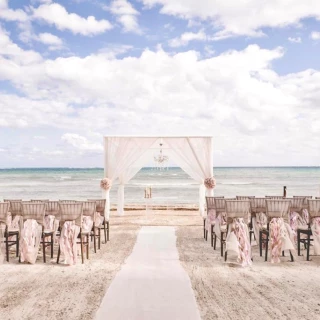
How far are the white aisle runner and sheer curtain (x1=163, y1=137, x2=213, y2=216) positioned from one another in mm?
4691

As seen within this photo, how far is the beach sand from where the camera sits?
4074mm

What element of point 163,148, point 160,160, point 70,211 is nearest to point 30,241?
point 70,211

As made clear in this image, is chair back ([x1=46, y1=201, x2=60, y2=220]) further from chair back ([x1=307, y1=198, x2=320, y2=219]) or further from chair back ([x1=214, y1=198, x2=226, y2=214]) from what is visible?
chair back ([x1=307, y1=198, x2=320, y2=219])

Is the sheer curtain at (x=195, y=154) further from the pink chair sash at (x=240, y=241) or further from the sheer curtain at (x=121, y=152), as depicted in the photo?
the pink chair sash at (x=240, y=241)

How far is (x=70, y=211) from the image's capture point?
632 cm

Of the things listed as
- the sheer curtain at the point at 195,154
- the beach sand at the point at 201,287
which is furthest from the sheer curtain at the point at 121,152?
the beach sand at the point at 201,287

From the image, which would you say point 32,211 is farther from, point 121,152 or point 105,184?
point 121,152

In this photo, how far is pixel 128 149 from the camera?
38.3ft

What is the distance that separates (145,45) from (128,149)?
3837 mm

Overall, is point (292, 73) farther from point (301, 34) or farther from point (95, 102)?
point (95, 102)

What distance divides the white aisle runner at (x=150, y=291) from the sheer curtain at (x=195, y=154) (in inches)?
185

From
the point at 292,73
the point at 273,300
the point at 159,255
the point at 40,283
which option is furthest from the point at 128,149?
the point at 292,73

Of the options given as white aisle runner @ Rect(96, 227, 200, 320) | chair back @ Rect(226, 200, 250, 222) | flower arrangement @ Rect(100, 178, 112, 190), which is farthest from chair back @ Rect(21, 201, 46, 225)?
flower arrangement @ Rect(100, 178, 112, 190)

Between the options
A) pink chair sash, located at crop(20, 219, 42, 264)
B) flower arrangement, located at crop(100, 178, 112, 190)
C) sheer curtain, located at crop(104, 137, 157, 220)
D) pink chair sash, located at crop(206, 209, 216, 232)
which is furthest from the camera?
sheer curtain, located at crop(104, 137, 157, 220)
